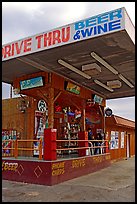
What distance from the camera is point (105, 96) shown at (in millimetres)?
15805

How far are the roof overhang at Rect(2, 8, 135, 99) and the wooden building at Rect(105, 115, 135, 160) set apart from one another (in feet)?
16.4

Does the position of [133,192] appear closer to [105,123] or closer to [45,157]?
[45,157]

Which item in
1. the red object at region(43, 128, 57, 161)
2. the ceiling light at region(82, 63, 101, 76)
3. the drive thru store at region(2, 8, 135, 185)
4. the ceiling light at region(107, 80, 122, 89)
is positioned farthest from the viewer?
the ceiling light at region(107, 80, 122, 89)

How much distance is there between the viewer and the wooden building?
16.8 meters

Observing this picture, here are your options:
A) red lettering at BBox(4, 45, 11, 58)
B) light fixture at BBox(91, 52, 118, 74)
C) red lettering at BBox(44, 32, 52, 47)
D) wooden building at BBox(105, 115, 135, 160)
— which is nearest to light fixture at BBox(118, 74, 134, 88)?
light fixture at BBox(91, 52, 118, 74)

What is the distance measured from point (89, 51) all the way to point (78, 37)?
40.8 inches

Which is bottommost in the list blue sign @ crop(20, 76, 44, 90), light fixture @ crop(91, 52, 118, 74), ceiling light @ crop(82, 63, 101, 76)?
blue sign @ crop(20, 76, 44, 90)

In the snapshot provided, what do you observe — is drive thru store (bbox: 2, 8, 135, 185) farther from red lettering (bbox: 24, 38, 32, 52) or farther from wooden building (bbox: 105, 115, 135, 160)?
Result: wooden building (bbox: 105, 115, 135, 160)

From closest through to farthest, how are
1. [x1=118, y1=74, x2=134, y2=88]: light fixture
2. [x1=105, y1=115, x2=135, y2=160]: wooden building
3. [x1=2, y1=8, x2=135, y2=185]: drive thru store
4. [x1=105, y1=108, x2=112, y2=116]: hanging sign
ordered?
[x1=2, y1=8, x2=135, y2=185]: drive thru store, [x1=118, y1=74, x2=134, y2=88]: light fixture, [x1=105, y1=108, x2=112, y2=116]: hanging sign, [x1=105, y1=115, x2=135, y2=160]: wooden building

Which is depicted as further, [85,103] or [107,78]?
[85,103]

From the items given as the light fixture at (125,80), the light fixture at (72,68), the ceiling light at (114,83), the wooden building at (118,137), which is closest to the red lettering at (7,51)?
the light fixture at (72,68)

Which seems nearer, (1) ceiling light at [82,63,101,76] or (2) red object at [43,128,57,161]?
(2) red object at [43,128,57,161]

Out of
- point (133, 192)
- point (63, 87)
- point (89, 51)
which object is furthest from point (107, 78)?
point (133, 192)

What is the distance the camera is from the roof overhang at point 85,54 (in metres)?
7.38
